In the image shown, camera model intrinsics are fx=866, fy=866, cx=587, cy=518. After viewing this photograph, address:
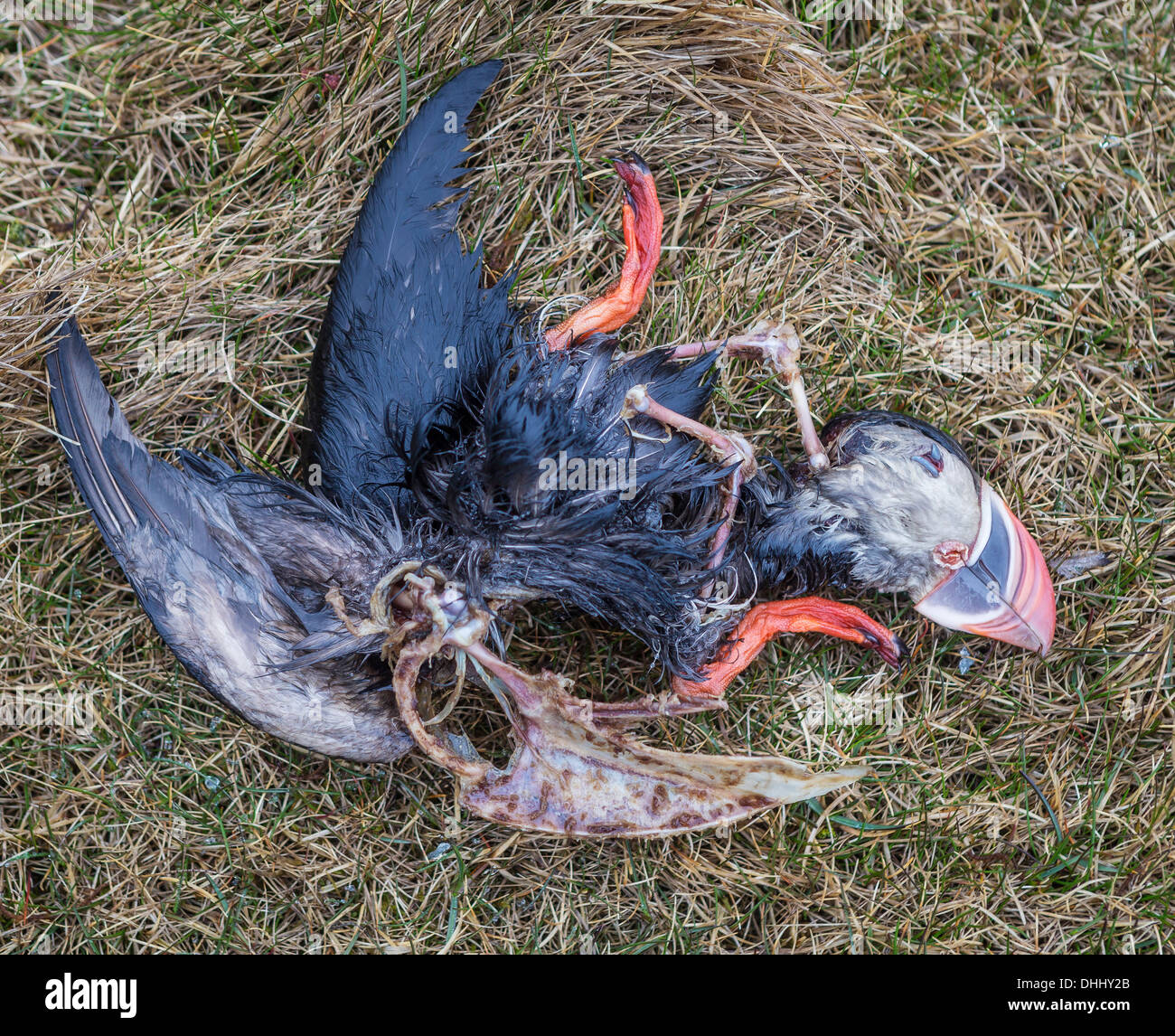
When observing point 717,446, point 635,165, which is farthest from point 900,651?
point 635,165

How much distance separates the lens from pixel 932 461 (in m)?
2.66

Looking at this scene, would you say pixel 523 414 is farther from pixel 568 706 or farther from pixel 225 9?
pixel 225 9

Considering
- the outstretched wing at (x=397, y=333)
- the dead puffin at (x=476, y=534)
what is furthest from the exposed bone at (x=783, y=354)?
the outstretched wing at (x=397, y=333)

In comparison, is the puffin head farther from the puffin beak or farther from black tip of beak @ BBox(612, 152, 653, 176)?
black tip of beak @ BBox(612, 152, 653, 176)

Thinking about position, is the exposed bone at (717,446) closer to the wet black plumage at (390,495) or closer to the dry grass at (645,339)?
the wet black plumage at (390,495)

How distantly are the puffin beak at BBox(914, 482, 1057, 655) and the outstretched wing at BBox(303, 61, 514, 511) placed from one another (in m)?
1.56

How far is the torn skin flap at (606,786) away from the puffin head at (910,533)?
61cm

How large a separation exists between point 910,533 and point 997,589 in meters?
0.31

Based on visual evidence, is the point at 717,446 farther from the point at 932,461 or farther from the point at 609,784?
the point at 609,784

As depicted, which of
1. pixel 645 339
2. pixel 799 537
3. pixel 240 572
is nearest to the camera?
pixel 240 572

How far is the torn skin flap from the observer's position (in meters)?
2.56

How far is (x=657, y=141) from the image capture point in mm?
3070

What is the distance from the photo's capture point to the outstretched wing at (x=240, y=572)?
96.0 inches

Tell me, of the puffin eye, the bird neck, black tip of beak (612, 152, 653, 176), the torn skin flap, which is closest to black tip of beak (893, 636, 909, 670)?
the bird neck
